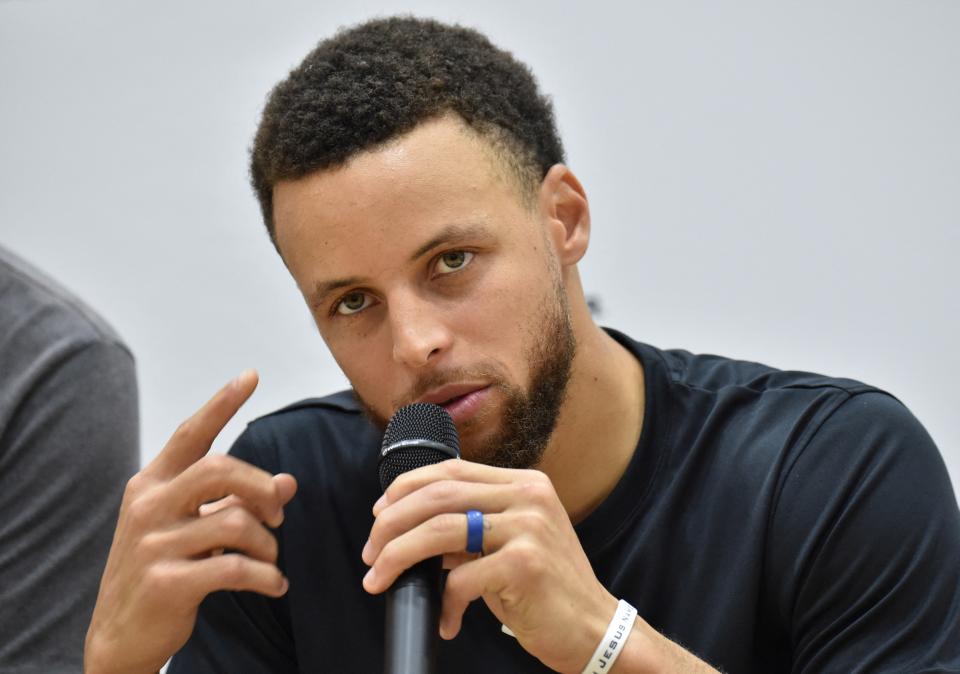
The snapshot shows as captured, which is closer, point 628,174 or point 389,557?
point 389,557

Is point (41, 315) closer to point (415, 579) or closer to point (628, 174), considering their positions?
point (415, 579)

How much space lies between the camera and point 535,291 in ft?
4.66

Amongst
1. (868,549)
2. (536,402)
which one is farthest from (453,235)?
(868,549)

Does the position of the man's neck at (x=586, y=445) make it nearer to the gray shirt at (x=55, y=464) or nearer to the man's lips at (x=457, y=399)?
the man's lips at (x=457, y=399)

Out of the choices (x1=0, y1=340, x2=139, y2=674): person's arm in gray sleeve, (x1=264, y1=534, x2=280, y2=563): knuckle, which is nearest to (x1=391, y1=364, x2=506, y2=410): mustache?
(x1=264, y1=534, x2=280, y2=563): knuckle

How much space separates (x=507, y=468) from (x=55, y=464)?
0.77 m

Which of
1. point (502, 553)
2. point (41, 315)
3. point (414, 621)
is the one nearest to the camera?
point (414, 621)

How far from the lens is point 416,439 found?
45.1 inches

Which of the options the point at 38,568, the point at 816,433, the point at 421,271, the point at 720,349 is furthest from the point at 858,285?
the point at 38,568

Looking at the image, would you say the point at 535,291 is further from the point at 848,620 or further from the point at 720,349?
the point at 720,349

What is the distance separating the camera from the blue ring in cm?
106

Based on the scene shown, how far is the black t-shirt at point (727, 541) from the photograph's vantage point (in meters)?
1.33

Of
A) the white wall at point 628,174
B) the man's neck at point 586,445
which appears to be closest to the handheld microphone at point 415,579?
the man's neck at point 586,445

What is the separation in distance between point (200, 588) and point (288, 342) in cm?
124
